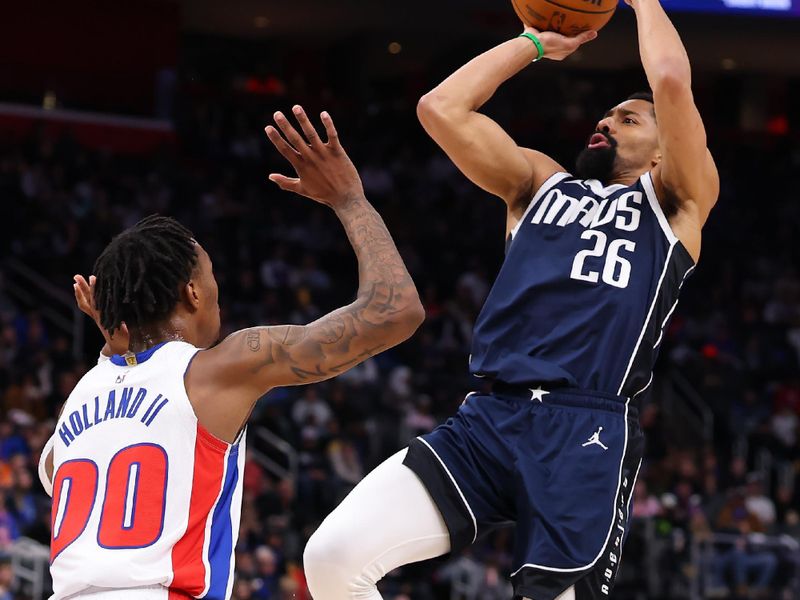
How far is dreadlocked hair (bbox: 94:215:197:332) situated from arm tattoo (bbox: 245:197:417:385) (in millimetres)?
252

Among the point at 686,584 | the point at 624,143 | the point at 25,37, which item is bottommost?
the point at 686,584

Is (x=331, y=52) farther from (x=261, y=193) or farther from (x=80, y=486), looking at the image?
(x=80, y=486)

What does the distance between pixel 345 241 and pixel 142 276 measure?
15111mm

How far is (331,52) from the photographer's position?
23859mm

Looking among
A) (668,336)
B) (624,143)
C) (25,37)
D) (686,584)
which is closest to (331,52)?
(25,37)

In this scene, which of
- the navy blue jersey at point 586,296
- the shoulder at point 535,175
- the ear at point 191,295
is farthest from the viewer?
the shoulder at point 535,175

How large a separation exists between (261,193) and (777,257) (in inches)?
328

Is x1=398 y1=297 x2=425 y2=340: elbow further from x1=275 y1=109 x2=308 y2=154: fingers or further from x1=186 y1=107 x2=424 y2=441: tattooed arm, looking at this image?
x1=275 y1=109 x2=308 y2=154: fingers

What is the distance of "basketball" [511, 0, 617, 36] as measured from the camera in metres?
4.53

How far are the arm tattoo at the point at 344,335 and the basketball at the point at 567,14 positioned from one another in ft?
4.83

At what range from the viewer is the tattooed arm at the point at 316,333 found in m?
3.39

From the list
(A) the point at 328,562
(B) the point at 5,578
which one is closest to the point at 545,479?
(A) the point at 328,562

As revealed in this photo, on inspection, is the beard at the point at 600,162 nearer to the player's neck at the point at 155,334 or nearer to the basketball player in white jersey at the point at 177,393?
the basketball player in white jersey at the point at 177,393

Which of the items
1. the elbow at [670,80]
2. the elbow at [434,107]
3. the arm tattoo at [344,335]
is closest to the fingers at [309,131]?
the arm tattoo at [344,335]
